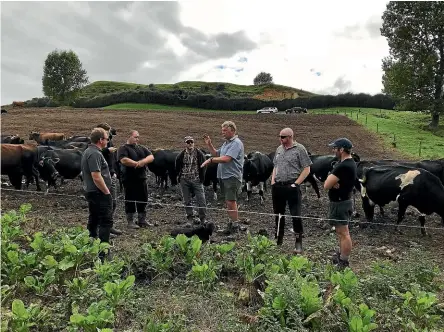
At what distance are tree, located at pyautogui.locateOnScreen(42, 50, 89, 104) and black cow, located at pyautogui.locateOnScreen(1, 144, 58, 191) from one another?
54.5 m

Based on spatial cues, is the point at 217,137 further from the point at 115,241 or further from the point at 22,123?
the point at 115,241

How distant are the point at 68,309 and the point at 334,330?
319 centimetres

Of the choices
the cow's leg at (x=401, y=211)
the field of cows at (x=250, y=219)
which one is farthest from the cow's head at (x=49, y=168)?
the cow's leg at (x=401, y=211)

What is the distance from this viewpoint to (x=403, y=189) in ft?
34.3

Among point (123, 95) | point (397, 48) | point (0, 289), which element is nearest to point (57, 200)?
point (0, 289)

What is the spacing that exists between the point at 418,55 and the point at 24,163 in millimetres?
33939

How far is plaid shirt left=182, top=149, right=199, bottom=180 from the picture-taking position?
9.81 metres

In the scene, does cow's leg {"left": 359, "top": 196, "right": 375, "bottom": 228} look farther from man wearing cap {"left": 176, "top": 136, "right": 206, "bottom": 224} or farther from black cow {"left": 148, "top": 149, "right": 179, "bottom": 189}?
black cow {"left": 148, "top": 149, "right": 179, "bottom": 189}

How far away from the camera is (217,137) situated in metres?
31.3

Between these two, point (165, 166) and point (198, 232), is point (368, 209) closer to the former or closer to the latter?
point (198, 232)

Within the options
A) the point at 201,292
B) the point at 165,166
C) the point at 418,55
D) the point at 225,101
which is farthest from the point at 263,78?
the point at 201,292

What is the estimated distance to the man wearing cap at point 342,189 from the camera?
6.95 metres

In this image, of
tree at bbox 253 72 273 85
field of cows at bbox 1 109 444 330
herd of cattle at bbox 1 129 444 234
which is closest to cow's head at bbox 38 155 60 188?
Result: herd of cattle at bbox 1 129 444 234

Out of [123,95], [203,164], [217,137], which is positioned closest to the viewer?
[203,164]
